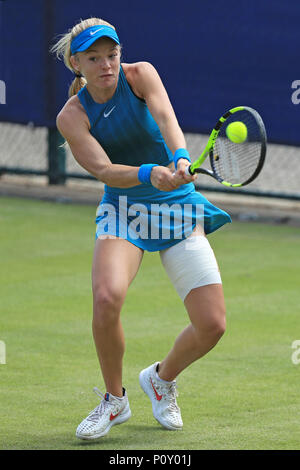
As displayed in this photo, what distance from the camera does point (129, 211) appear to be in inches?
190

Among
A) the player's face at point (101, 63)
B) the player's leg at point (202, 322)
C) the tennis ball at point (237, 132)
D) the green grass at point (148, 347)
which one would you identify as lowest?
the green grass at point (148, 347)

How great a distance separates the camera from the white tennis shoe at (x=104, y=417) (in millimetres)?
4645

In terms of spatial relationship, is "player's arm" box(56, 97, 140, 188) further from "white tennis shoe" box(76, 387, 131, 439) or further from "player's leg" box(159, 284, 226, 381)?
"white tennis shoe" box(76, 387, 131, 439)

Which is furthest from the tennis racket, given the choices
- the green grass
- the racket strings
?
the green grass

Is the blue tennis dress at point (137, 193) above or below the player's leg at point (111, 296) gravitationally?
above

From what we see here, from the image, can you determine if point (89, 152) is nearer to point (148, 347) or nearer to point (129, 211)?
point (129, 211)

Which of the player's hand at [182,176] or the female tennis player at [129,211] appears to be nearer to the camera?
the player's hand at [182,176]

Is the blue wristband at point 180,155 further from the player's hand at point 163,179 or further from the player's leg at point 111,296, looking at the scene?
the player's leg at point 111,296

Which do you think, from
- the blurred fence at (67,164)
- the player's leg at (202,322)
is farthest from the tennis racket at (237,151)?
the blurred fence at (67,164)

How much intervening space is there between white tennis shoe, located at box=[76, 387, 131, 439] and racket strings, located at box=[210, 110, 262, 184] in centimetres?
110

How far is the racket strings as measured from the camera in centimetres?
459

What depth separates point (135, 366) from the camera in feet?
19.1

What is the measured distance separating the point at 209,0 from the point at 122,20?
101 centimetres

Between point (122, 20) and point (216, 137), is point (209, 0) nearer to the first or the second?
point (122, 20)
